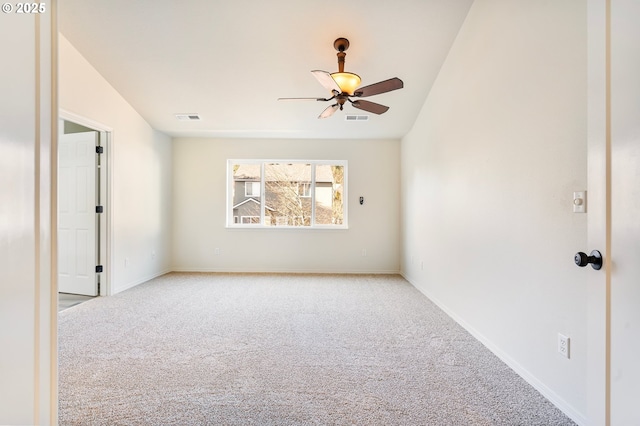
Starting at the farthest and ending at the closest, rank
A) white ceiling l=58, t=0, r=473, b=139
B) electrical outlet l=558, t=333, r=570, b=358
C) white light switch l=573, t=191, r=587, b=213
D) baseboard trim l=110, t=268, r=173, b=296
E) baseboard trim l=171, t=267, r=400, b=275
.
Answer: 1. baseboard trim l=171, t=267, r=400, b=275
2. baseboard trim l=110, t=268, r=173, b=296
3. white ceiling l=58, t=0, r=473, b=139
4. electrical outlet l=558, t=333, r=570, b=358
5. white light switch l=573, t=191, r=587, b=213

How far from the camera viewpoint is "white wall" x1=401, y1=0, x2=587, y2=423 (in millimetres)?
→ 1627

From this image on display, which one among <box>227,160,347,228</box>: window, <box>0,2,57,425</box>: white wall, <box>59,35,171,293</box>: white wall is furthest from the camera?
<box>227,160,347,228</box>: window

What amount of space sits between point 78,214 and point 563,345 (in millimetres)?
5009

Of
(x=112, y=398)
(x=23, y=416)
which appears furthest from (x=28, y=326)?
(x=112, y=398)

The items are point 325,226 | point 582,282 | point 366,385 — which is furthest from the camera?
point 325,226

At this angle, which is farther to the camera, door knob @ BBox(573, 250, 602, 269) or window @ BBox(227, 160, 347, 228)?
window @ BBox(227, 160, 347, 228)

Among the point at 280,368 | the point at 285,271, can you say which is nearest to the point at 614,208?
the point at 280,368

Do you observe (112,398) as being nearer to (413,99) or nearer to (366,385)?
(366,385)

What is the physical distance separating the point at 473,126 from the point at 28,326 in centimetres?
303

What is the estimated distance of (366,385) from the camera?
6.08 feet

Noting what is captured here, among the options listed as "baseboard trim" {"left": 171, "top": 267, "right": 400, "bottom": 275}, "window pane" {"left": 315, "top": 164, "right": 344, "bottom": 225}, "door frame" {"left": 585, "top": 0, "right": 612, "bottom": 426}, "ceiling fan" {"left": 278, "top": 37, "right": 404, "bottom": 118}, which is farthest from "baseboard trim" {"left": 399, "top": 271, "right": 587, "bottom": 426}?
"window pane" {"left": 315, "top": 164, "right": 344, "bottom": 225}

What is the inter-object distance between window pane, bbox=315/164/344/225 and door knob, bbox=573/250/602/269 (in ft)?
14.6

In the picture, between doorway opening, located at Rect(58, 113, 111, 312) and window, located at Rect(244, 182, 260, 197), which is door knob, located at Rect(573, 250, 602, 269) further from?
window, located at Rect(244, 182, 260, 197)

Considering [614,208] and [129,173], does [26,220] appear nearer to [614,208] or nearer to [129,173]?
[614,208]
